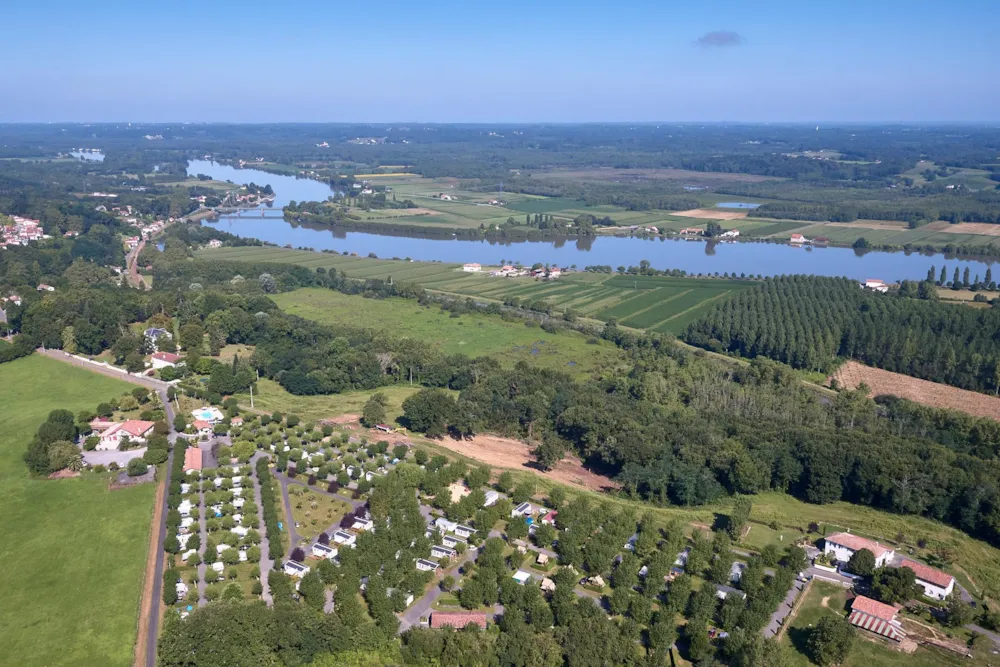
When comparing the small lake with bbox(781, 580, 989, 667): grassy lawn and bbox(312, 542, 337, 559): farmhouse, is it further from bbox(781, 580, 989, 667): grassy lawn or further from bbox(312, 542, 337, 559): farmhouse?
bbox(312, 542, 337, 559): farmhouse

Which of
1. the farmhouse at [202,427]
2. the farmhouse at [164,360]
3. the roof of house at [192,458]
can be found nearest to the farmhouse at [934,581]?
the roof of house at [192,458]

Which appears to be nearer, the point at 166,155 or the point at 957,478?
the point at 957,478

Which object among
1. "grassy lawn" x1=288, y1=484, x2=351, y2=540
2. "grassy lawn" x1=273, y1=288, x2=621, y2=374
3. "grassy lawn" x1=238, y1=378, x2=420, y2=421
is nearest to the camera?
"grassy lawn" x1=288, y1=484, x2=351, y2=540

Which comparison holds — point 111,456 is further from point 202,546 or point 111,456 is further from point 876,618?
point 876,618

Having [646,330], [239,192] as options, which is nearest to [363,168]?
[239,192]

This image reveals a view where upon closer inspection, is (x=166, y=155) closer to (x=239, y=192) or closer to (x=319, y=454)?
(x=239, y=192)

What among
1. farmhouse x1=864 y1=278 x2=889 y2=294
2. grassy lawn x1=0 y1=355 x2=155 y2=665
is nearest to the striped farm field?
farmhouse x1=864 y1=278 x2=889 y2=294
